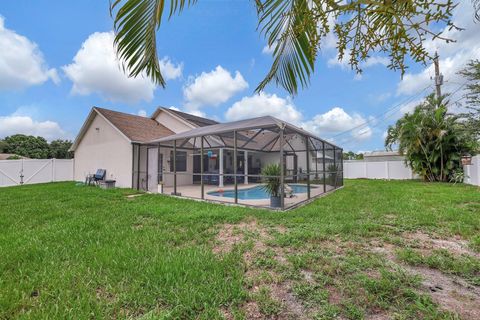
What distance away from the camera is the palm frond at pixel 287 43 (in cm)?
147

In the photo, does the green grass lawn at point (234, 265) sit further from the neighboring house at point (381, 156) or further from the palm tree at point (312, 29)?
the neighboring house at point (381, 156)

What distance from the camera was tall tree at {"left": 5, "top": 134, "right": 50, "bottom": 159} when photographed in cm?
3179

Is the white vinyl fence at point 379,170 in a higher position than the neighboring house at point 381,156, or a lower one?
lower

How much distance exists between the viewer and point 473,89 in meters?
9.91

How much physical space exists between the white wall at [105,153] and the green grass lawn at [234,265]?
268 inches

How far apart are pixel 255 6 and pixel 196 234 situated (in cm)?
380

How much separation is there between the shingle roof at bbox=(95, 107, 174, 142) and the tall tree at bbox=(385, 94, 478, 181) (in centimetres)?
1488

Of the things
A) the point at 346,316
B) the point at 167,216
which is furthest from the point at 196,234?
the point at 346,316

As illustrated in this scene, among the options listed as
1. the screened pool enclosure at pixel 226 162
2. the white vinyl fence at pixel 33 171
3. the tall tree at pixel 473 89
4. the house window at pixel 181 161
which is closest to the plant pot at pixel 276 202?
the screened pool enclosure at pixel 226 162

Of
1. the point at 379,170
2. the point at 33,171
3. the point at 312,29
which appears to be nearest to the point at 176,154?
the point at 33,171

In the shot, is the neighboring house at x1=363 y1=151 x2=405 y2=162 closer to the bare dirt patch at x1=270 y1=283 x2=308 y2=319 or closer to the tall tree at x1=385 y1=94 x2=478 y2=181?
the tall tree at x1=385 y1=94 x2=478 y2=181

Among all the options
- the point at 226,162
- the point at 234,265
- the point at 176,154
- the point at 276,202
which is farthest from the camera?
the point at 226,162

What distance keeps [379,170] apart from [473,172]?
6325 mm

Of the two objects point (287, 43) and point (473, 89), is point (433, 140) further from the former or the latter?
point (287, 43)
